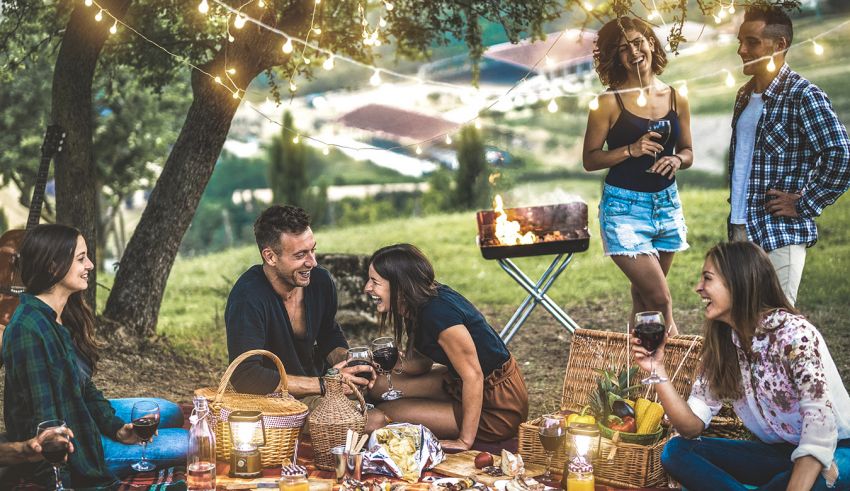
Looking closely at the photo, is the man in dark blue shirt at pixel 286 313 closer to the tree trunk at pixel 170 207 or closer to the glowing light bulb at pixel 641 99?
the glowing light bulb at pixel 641 99

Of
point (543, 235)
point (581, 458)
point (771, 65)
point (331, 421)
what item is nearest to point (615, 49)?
point (771, 65)

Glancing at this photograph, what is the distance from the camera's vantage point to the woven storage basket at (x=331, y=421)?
3945 millimetres

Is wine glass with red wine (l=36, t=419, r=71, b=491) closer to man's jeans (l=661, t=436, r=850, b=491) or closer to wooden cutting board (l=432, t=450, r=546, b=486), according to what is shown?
wooden cutting board (l=432, t=450, r=546, b=486)

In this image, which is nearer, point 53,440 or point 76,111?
point 53,440

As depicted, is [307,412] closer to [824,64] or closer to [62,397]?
[62,397]

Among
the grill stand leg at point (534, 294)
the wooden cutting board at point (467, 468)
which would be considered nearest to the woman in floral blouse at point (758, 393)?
the wooden cutting board at point (467, 468)

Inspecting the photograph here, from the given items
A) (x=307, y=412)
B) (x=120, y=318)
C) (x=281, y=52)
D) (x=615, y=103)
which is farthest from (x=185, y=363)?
(x=615, y=103)

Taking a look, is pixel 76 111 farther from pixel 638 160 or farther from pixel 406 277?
pixel 638 160

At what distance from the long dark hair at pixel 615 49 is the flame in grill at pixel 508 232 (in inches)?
46.2

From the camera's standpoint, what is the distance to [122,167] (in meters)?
12.6

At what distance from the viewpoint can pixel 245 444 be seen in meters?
3.73

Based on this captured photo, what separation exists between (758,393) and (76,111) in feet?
16.6

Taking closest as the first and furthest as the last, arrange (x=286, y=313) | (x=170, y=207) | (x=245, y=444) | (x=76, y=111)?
(x=245, y=444)
(x=286, y=313)
(x=76, y=111)
(x=170, y=207)

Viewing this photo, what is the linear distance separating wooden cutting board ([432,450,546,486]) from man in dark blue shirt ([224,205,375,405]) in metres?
0.47
